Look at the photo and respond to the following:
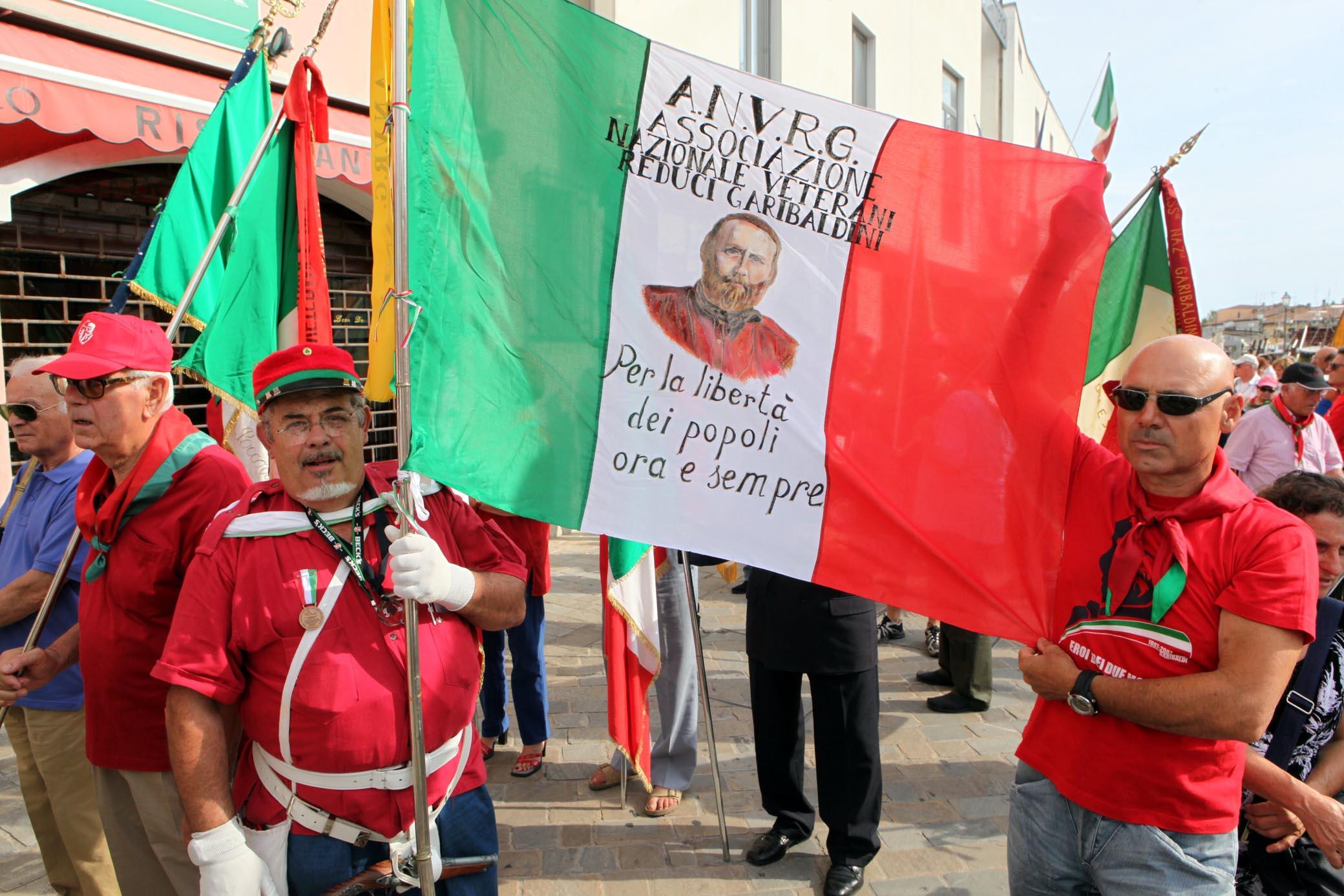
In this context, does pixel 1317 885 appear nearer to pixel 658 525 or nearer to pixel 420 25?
pixel 658 525

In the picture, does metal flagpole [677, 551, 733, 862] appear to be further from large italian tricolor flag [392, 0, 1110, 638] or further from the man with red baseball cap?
the man with red baseball cap

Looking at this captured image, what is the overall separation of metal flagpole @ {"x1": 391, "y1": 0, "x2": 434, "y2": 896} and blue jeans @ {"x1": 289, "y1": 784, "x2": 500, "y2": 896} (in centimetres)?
20

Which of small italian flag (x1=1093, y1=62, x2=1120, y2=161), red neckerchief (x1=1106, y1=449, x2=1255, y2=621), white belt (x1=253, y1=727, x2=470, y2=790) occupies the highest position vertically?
small italian flag (x1=1093, y1=62, x2=1120, y2=161)

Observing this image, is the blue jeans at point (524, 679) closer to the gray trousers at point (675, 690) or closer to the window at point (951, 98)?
the gray trousers at point (675, 690)

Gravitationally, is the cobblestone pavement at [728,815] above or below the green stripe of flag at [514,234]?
below

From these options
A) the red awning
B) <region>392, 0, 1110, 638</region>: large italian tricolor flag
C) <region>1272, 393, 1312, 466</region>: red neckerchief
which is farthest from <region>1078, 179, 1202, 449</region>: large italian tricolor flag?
the red awning

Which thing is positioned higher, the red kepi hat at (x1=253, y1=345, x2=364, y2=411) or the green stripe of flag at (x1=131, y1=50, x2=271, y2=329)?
the green stripe of flag at (x1=131, y1=50, x2=271, y2=329)

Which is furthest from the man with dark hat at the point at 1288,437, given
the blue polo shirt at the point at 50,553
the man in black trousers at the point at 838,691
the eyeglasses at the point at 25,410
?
the eyeglasses at the point at 25,410

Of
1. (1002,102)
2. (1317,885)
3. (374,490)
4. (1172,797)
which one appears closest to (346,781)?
(374,490)

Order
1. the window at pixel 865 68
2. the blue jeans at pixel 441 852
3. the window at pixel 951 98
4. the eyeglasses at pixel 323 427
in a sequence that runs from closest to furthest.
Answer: the blue jeans at pixel 441 852
the eyeglasses at pixel 323 427
the window at pixel 865 68
the window at pixel 951 98

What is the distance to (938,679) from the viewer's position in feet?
18.6

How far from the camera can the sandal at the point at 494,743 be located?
4660mm

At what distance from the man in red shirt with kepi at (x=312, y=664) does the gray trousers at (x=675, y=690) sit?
6.57 feet

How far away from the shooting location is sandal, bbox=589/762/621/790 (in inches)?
168
